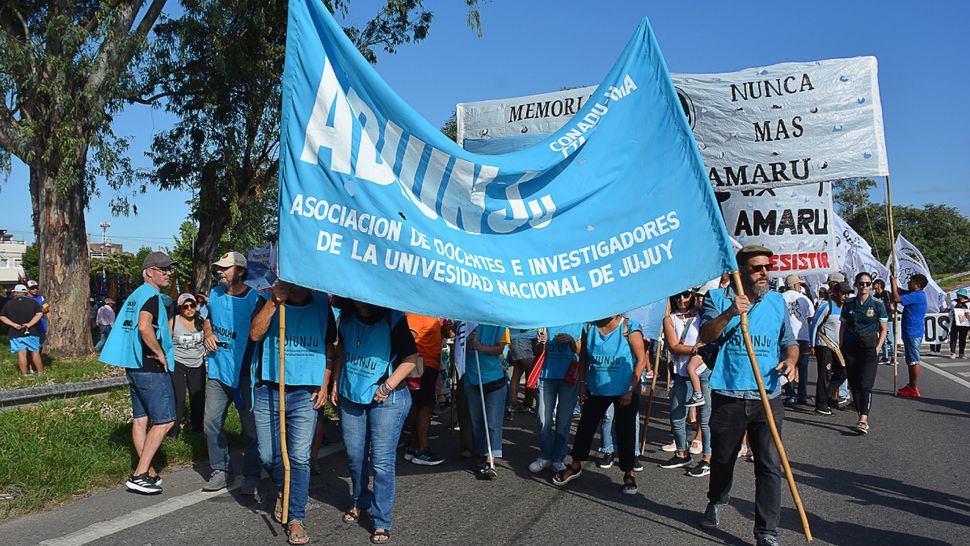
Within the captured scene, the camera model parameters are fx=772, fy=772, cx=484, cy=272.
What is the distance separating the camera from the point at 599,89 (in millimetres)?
5156

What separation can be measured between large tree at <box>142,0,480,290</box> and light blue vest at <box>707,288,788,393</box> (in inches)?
507

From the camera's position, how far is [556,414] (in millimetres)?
6613

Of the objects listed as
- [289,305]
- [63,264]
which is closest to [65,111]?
[63,264]

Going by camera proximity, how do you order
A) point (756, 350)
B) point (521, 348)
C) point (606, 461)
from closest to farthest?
point (756, 350)
point (606, 461)
point (521, 348)

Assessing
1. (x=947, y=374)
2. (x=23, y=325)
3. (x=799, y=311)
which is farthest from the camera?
(x=947, y=374)

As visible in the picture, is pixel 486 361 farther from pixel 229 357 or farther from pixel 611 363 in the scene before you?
pixel 229 357

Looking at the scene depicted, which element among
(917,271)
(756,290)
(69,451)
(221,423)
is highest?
(917,271)

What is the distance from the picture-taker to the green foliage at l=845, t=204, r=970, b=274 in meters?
57.1

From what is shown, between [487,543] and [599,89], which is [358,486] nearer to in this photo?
[487,543]

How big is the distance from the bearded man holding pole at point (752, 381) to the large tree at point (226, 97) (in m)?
12.8

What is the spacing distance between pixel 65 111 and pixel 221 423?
1064cm

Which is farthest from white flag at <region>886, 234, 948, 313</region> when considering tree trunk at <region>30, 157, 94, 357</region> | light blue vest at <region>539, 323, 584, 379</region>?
tree trunk at <region>30, 157, 94, 357</region>

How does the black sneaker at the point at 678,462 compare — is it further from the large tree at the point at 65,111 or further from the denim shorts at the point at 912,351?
the large tree at the point at 65,111

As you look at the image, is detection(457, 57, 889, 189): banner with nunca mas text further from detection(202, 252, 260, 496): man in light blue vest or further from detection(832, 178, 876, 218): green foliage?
detection(832, 178, 876, 218): green foliage
